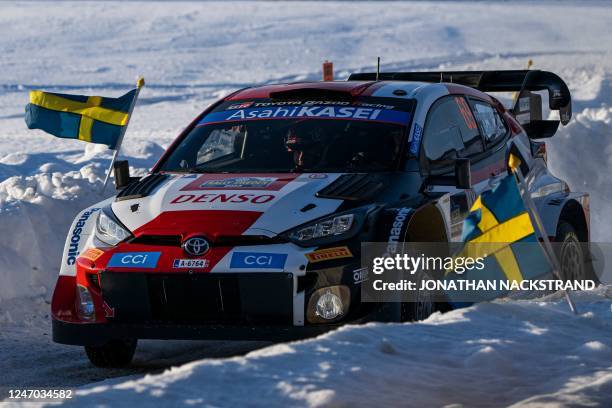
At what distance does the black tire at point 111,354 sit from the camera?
6777 mm

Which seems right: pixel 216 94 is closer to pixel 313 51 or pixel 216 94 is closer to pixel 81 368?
pixel 313 51

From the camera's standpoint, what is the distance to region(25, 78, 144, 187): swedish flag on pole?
10289 millimetres

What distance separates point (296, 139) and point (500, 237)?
1342 millimetres

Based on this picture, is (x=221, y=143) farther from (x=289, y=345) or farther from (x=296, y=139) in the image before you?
(x=289, y=345)

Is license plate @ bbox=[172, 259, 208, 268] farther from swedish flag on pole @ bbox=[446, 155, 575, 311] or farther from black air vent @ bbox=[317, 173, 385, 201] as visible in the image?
swedish flag on pole @ bbox=[446, 155, 575, 311]

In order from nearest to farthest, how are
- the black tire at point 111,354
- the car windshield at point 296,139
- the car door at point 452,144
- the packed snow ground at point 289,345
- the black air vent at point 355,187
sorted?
the packed snow ground at point 289,345 → the black air vent at point 355,187 → the black tire at point 111,354 → the car door at point 452,144 → the car windshield at point 296,139

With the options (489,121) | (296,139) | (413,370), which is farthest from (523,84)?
(413,370)

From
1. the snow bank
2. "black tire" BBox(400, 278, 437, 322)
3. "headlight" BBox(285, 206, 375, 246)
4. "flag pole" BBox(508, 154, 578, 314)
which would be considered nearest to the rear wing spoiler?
"flag pole" BBox(508, 154, 578, 314)

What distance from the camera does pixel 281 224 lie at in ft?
20.1

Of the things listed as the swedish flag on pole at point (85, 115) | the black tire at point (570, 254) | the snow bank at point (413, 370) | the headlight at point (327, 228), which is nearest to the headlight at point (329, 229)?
the headlight at point (327, 228)

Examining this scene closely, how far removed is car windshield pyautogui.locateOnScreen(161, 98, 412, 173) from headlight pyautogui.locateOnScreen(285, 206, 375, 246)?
79 cm

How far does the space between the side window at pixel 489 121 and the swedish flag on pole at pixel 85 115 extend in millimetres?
3274

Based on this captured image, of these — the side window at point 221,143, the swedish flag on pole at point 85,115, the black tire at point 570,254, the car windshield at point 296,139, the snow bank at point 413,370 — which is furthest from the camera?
the swedish flag on pole at point 85,115

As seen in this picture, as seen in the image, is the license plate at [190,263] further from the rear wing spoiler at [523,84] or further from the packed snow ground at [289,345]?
the rear wing spoiler at [523,84]
